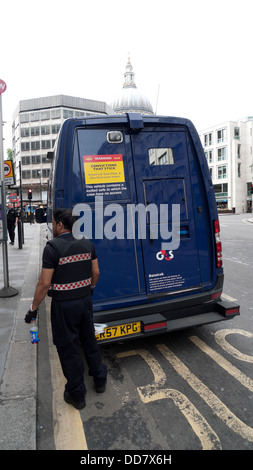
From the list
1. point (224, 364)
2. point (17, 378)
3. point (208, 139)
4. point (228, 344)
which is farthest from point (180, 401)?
point (208, 139)

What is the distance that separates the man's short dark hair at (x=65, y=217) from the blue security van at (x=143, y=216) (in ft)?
1.64

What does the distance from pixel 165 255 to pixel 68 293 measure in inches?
54.1

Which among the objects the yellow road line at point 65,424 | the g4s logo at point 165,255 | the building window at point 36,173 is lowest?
the yellow road line at point 65,424

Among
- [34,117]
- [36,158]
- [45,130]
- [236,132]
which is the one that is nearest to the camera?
[236,132]

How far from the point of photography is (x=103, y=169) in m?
3.32

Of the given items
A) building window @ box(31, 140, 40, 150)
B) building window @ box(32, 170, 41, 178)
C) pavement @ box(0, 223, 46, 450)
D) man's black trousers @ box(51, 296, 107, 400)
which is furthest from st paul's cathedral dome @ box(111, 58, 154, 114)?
man's black trousers @ box(51, 296, 107, 400)

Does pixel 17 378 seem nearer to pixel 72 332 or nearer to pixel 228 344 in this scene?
pixel 72 332

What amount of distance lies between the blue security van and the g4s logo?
12 mm

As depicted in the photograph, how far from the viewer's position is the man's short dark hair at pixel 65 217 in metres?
2.66

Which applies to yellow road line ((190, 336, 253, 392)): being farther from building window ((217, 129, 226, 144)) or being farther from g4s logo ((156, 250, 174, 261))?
building window ((217, 129, 226, 144))

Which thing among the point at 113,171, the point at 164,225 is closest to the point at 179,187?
the point at 164,225

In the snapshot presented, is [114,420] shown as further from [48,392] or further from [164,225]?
[164,225]

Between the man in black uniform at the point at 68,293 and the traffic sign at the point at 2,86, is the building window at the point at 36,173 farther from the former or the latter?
the man in black uniform at the point at 68,293

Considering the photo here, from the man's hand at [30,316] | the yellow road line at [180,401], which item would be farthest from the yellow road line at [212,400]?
the man's hand at [30,316]
